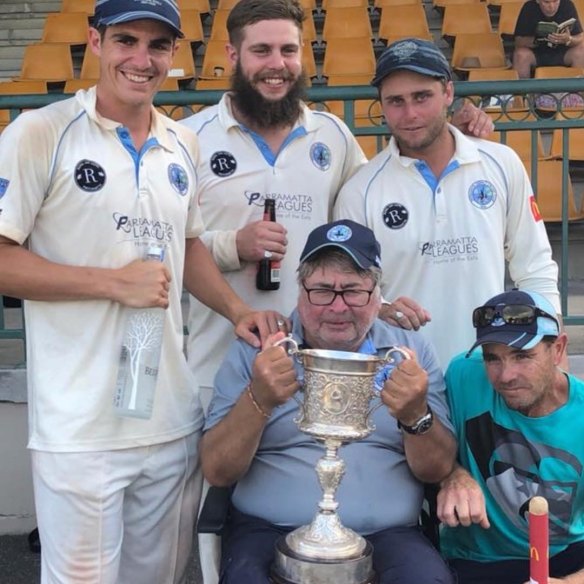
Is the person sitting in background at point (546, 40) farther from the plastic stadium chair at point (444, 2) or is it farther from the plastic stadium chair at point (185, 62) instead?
the plastic stadium chair at point (185, 62)

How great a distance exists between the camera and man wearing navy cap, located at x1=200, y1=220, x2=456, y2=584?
255 cm

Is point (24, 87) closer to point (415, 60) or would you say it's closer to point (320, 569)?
point (415, 60)

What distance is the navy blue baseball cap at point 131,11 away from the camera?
2411mm

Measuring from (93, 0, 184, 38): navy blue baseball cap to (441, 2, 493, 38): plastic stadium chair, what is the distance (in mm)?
6938

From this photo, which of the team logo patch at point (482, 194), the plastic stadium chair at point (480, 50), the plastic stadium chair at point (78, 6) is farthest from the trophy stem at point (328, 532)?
the plastic stadium chair at point (78, 6)

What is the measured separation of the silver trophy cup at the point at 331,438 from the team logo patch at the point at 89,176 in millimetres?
684

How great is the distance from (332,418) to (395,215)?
102cm

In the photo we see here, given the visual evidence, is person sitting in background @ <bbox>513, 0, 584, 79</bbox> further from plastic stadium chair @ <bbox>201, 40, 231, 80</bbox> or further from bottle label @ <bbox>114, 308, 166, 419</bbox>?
bottle label @ <bbox>114, 308, 166, 419</bbox>

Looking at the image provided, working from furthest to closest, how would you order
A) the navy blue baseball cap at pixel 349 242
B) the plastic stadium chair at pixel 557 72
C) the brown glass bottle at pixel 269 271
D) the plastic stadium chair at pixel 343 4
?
the plastic stadium chair at pixel 343 4
the plastic stadium chair at pixel 557 72
the brown glass bottle at pixel 269 271
the navy blue baseball cap at pixel 349 242

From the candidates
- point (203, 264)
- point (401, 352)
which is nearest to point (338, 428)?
point (401, 352)

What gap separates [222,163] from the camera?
10.5 ft

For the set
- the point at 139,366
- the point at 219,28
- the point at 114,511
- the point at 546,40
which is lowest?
the point at 114,511

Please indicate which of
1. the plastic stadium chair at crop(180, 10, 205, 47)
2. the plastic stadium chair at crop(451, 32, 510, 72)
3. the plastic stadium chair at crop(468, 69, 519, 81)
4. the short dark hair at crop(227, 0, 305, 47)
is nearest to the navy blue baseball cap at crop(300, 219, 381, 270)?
the short dark hair at crop(227, 0, 305, 47)

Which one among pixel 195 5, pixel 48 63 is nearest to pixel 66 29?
pixel 48 63
